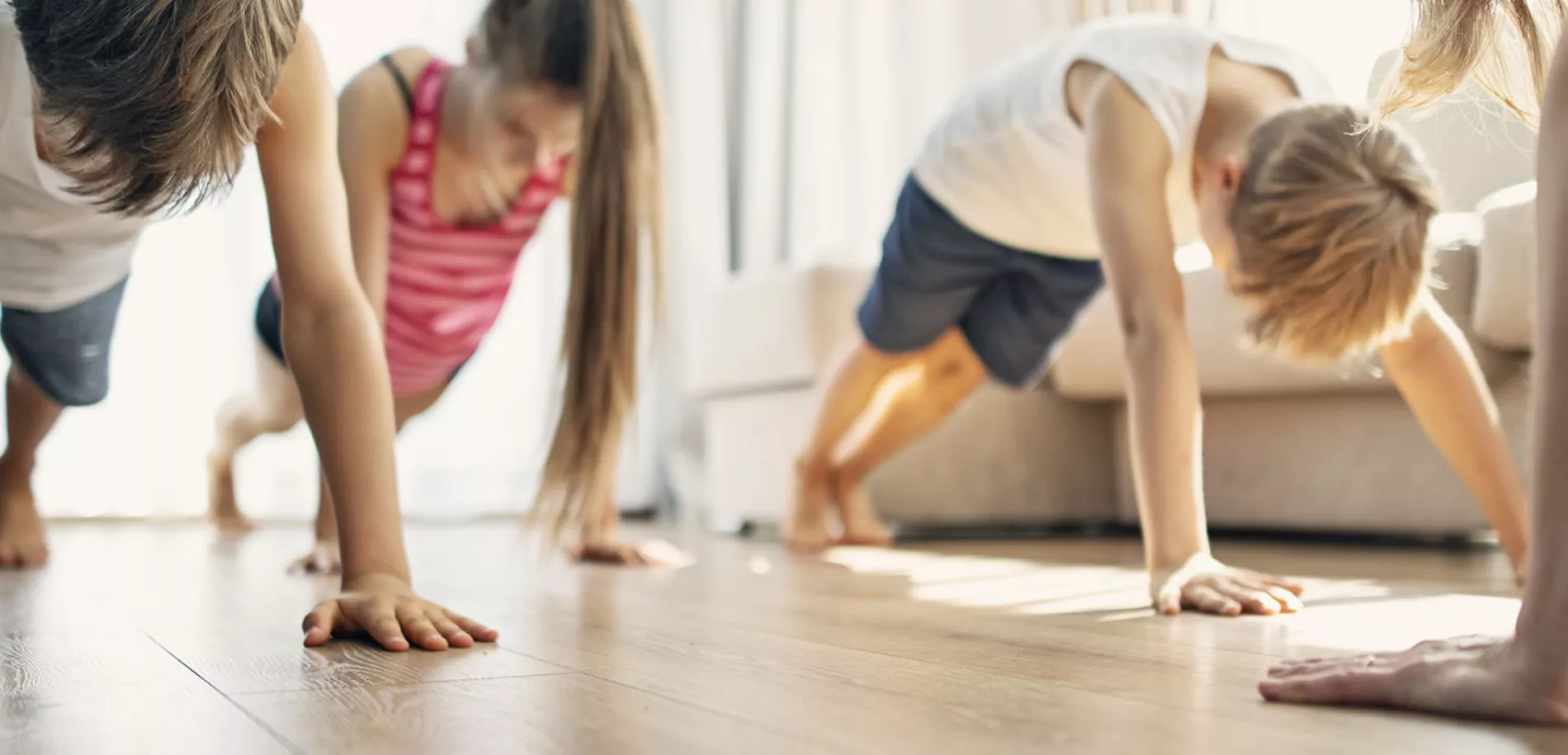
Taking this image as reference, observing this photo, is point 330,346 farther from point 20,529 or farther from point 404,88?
point 20,529

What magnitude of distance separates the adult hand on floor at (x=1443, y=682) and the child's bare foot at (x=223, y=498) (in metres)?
2.36

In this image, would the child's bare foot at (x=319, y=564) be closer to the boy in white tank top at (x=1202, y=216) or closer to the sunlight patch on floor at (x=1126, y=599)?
the sunlight patch on floor at (x=1126, y=599)

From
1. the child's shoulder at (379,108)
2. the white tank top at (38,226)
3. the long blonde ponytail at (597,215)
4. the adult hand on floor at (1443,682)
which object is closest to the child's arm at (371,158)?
the child's shoulder at (379,108)

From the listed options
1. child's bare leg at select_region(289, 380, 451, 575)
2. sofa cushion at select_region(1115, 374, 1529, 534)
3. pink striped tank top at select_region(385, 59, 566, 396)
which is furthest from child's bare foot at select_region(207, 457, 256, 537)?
sofa cushion at select_region(1115, 374, 1529, 534)

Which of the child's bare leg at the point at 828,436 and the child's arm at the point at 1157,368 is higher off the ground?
the child's arm at the point at 1157,368

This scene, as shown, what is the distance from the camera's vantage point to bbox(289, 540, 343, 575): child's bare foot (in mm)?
1687

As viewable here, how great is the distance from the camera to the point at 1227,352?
2.04 metres

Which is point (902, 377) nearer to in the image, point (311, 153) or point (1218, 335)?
point (1218, 335)

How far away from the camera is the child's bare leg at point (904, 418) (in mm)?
2146

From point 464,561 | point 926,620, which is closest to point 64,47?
point 926,620

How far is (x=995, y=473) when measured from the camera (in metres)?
2.49

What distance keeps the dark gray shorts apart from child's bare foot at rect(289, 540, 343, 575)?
30 cm

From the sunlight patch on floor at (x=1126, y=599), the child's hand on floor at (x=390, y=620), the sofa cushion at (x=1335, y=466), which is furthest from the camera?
the sofa cushion at (x=1335, y=466)

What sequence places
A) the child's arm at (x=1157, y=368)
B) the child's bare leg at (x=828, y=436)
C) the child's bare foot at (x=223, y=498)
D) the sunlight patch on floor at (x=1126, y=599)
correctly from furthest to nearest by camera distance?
the child's bare foot at (x=223, y=498) < the child's bare leg at (x=828, y=436) < the child's arm at (x=1157, y=368) < the sunlight patch on floor at (x=1126, y=599)
